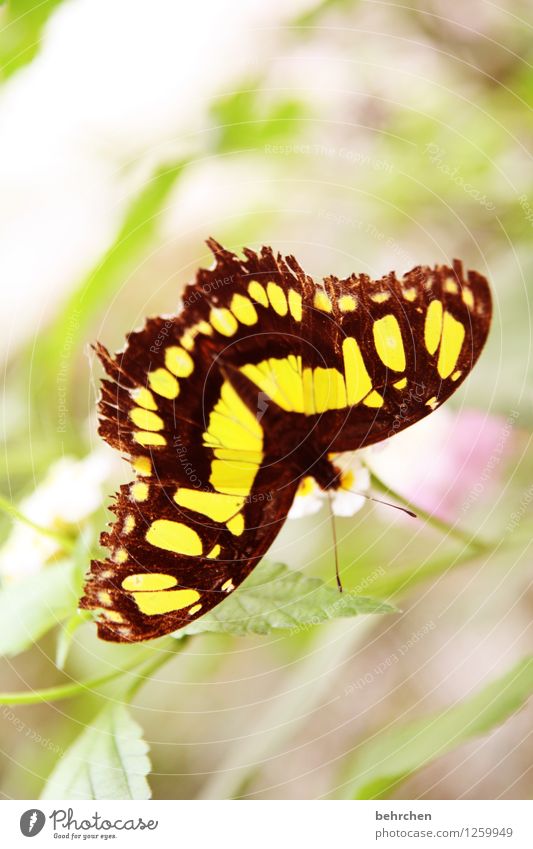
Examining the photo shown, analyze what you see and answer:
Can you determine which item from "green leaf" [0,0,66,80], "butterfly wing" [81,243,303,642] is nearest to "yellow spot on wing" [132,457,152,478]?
"butterfly wing" [81,243,303,642]

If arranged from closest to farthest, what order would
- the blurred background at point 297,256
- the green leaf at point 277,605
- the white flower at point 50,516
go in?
the green leaf at point 277,605 < the white flower at point 50,516 < the blurred background at point 297,256

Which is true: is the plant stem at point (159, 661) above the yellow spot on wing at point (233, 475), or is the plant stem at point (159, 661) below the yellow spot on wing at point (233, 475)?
below

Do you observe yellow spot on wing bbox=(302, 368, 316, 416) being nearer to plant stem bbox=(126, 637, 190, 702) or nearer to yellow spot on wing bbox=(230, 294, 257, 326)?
yellow spot on wing bbox=(230, 294, 257, 326)

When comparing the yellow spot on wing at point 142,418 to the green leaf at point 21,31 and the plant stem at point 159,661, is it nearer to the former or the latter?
the plant stem at point 159,661

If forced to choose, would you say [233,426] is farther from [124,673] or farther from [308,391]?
[124,673]

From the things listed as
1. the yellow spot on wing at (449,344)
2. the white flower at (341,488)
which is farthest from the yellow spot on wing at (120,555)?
the yellow spot on wing at (449,344)
